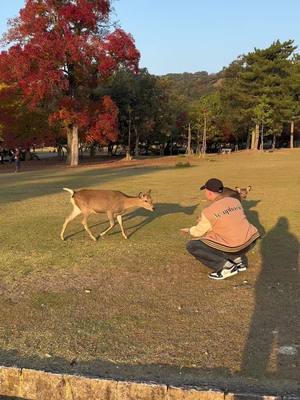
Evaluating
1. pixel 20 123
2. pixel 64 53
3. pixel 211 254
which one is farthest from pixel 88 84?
pixel 211 254

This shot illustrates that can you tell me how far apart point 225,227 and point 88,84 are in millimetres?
33025

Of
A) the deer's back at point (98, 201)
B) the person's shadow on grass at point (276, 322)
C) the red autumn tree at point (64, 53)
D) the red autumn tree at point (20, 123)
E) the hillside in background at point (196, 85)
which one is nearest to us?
the person's shadow on grass at point (276, 322)

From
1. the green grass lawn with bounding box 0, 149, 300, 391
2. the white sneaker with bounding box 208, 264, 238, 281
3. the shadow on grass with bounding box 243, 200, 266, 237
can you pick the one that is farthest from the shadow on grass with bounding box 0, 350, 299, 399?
the shadow on grass with bounding box 243, 200, 266, 237

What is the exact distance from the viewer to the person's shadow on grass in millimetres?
4020

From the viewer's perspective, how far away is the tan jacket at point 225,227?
6.30 m

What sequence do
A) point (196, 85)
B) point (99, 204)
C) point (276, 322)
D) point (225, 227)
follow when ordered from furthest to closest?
point (196, 85) < point (99, 204) < point (225, 227) < point (276, 322)

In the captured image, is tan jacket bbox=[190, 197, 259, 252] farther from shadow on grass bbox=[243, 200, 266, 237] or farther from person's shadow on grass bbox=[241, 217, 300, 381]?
shadow on grass bbox=[243, 200, 266, 237]

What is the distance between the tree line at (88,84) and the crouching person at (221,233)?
94.8 feet

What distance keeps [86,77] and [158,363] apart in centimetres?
3466

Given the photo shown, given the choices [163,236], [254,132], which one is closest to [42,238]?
[163,236]

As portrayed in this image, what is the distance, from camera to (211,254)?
21.4ft

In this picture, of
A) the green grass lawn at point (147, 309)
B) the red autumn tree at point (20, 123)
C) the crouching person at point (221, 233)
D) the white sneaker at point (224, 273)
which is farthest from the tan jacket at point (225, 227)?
the red autumn tree at point (20, 123)

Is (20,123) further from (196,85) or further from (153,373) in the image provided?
(196,85)

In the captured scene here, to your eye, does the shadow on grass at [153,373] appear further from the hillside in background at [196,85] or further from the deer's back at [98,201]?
the hillside in background at [196,85]
